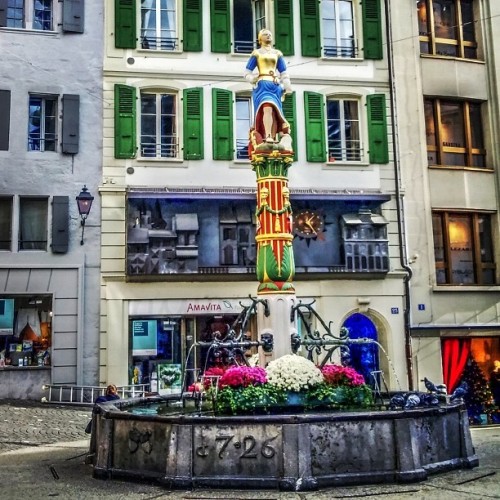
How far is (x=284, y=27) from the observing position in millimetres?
23281

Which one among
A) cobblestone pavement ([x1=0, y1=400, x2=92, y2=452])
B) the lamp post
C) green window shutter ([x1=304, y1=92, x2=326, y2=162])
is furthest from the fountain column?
green window shutter ([x1=304, y1=92, x2=326, y2=162])

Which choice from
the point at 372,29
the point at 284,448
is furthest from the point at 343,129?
the point at 284,448

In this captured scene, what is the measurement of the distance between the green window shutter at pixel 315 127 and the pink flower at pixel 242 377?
12679 millimetres

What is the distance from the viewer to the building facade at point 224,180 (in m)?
21.2

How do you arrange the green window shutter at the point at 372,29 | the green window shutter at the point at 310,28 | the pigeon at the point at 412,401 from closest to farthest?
the pigeon at the point at 412,401, the green window shutter at the point at 310,28, the green window shutter at the point at 372,29

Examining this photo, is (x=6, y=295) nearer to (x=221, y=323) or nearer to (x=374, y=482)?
(x=221, y=323)

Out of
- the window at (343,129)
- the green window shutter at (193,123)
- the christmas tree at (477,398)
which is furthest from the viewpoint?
the window at (343,129)

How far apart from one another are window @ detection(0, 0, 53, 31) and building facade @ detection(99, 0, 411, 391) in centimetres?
199

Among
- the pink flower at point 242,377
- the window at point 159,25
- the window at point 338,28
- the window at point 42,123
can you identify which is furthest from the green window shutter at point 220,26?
the pink flower at point 242,377

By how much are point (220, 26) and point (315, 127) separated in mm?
4327

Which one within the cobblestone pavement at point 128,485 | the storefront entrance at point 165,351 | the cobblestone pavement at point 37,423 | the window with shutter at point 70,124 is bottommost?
the cobblestone pavement at point 128,485

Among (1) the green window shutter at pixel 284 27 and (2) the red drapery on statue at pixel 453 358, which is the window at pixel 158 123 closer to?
(1) the green window shutter at pixel 284 27

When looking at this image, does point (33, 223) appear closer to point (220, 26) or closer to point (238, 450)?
point (220, 26)

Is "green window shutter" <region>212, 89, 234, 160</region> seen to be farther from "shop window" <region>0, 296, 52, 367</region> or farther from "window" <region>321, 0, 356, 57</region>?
"shop window" <region>0, 296, 52, 367</region>
